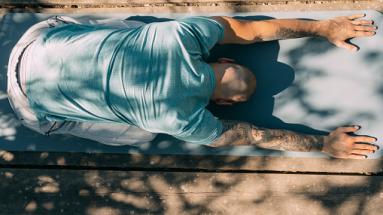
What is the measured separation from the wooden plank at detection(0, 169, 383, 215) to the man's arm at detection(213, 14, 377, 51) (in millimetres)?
898

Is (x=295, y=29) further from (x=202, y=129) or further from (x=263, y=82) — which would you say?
(x=202, y=129)

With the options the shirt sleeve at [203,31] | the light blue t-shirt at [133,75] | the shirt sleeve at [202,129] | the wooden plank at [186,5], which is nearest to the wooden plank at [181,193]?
the shirt sleeve at [202,129]

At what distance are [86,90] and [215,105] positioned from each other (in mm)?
924

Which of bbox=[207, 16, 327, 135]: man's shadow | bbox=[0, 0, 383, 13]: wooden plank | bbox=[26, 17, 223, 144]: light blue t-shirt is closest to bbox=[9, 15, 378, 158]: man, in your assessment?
bbox=[26, 17, 223, 144]: light blue t-shirt

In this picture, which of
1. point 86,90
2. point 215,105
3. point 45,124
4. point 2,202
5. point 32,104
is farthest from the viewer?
point 2,202

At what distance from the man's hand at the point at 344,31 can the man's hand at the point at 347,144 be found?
54 cm

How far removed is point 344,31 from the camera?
261 cm

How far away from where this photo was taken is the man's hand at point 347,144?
102 inches

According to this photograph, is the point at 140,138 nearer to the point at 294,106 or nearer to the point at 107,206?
the point at 107,206

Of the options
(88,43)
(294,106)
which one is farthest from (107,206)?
(294,106)

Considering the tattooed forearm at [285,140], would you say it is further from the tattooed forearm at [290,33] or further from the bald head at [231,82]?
A: the tattooed forearm at [290,33]

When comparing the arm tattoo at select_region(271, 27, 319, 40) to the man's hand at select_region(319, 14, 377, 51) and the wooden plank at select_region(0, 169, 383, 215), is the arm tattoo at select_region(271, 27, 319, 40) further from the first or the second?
the wooden plank at select_region(0, 169, 383, 215)

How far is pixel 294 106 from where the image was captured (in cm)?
269

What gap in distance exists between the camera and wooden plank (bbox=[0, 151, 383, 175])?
270 centimetres
